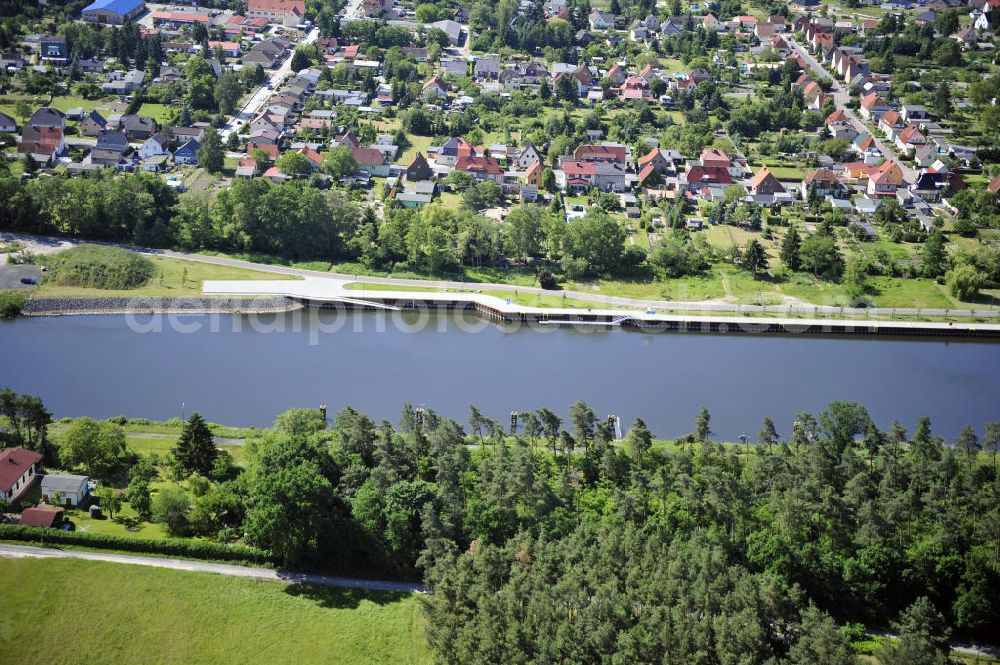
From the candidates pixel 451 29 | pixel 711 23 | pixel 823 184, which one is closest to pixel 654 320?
pixel 823 184

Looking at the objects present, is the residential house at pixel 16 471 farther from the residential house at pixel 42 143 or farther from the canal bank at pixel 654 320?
the residential house at pixel 42 143

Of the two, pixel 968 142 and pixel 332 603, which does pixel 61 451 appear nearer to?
pixel 332 603

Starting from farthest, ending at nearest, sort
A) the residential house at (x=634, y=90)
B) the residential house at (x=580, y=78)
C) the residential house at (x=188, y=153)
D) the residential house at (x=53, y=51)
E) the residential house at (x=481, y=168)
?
the residential house at (x=580, y=78), the residential house at (x=634, y=90), the residential house at (x=53, y=51), the residential house at (x=188, y=153), the residential house at (x=481, y=168)

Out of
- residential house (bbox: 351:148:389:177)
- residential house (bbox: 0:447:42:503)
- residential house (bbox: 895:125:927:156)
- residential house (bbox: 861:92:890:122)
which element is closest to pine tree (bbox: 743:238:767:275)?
residential house (bbox: 895:125:927:156)

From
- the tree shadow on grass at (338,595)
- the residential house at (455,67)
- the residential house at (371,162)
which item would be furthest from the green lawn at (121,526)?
the residential house at (455,67)

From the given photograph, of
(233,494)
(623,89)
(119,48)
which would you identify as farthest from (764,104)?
(233,494)

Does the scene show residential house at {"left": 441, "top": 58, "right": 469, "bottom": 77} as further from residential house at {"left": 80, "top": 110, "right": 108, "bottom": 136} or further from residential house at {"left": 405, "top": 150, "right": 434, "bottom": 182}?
residential house at {"left": 80, "top": 110, "right": 108, "bottom": 136}

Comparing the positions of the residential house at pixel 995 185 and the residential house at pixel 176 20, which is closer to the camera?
the residential house at pixel 995 185
